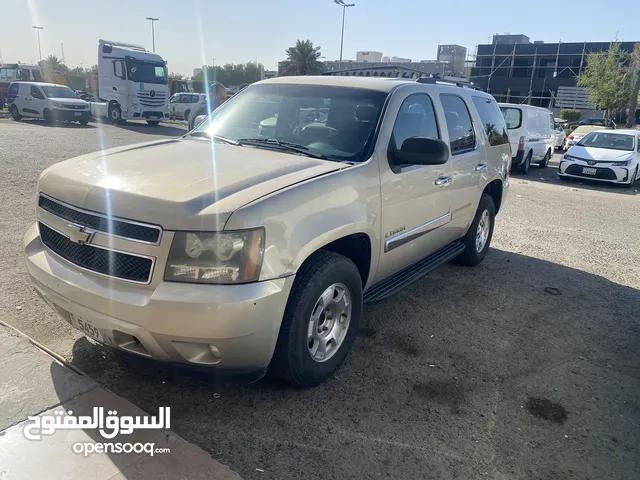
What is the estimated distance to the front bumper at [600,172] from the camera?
1305 cm

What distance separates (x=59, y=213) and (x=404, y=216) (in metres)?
2.36

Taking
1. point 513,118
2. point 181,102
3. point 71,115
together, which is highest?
point 513,118

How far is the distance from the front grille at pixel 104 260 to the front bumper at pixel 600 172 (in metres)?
13.6

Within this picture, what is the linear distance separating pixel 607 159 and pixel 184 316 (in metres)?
13.8

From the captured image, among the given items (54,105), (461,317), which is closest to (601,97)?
(54,105)

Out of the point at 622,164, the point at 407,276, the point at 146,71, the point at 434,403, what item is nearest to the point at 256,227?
the point at 434,403

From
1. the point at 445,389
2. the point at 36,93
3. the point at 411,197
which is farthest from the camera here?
the point at 36,93

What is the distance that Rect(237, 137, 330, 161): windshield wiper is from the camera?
356 cm

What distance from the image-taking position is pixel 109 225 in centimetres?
265

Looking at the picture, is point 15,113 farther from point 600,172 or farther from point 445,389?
point 445,389

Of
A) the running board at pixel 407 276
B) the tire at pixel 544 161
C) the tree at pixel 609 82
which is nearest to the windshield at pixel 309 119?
the running board at pixel 407 276

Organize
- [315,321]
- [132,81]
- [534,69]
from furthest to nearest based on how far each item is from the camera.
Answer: [534,69] → [132,81] → [315,321]

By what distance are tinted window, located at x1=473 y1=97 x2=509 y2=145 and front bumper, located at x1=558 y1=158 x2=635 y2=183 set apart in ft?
28.5

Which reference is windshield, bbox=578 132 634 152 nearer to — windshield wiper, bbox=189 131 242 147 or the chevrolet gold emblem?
windshield wiper, bbox=189 131 242 147
